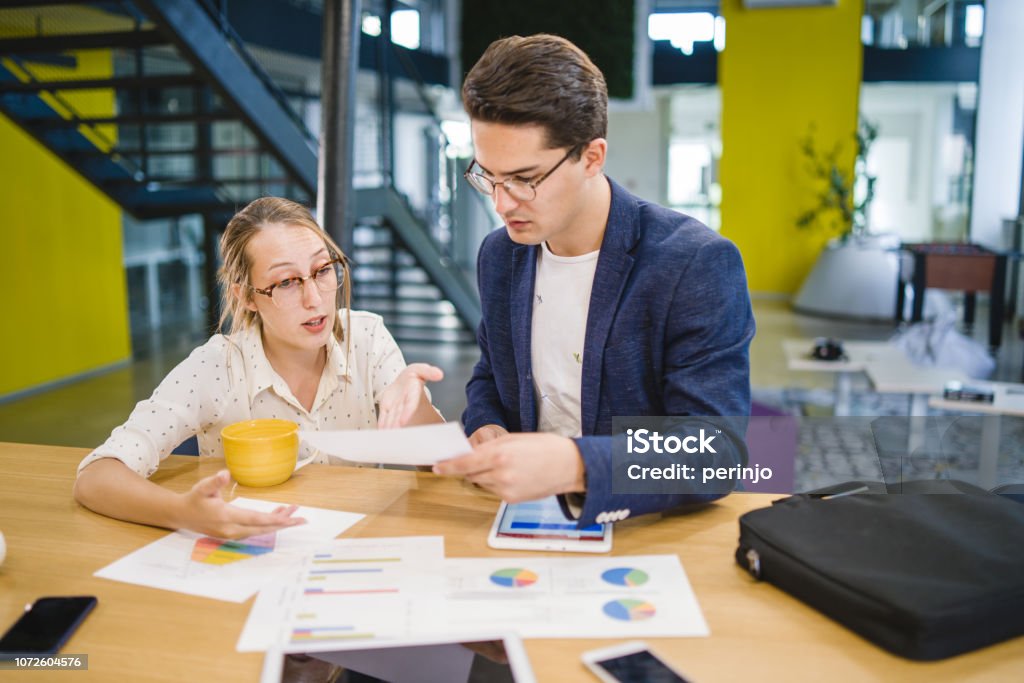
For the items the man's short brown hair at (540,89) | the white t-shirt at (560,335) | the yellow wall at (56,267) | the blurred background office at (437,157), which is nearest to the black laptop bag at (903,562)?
the white t-shirt at (560,335)

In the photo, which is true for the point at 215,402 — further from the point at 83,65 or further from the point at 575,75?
the point at 83,65

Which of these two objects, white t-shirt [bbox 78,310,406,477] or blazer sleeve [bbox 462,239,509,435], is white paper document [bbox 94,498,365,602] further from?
blazer sleeve [bbox 462,239,509,435]

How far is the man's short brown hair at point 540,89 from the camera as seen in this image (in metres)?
1.46

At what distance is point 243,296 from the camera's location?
1.89 meters

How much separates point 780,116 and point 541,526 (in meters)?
8.98

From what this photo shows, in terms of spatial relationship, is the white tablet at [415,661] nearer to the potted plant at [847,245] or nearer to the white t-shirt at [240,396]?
the white t-shirt at [240,396]

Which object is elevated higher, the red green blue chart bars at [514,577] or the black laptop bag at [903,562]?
the black laptop bag at [903,562]

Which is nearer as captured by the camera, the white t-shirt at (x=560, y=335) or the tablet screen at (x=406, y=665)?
the tablet screen at (x=406, y=665)

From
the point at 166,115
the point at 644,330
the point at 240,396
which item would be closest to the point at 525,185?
the point at 644,330

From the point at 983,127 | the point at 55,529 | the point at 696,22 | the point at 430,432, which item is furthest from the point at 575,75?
the point at 696,22

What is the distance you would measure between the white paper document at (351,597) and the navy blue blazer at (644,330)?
0.31 m

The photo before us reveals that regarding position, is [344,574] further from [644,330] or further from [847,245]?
[847,245]

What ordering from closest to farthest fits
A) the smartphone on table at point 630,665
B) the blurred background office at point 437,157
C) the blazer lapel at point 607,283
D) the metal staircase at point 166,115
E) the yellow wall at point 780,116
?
the smartphone on table at point 630,665, the blazer lapel at point 607,283, the metal staircase at point 166,115, the blurred background office at point 437,157, the yellow wall at point 780,116

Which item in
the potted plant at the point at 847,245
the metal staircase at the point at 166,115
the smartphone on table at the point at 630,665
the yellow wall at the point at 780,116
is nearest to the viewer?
the smartphone on table at the point at 630,665
